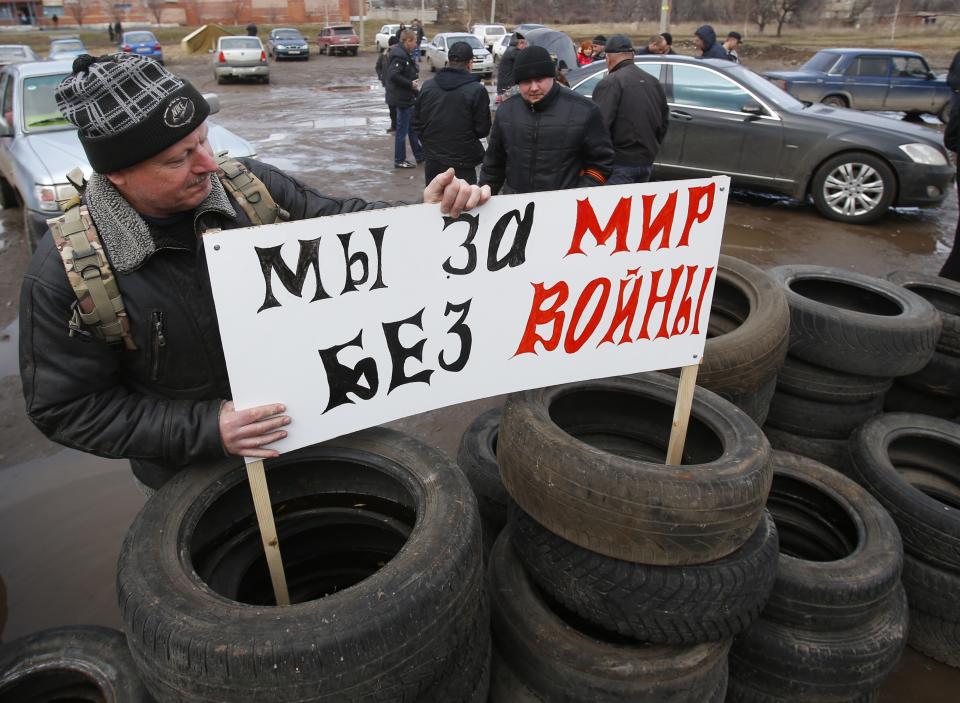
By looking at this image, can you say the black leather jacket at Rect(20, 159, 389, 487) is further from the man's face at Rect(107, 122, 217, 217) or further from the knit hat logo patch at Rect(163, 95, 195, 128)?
the knit hat logo patch at Rect(163, 95, 195, 128)

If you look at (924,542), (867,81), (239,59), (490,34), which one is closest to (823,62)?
(867,81)

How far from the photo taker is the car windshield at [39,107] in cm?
697

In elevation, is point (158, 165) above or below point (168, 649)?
above

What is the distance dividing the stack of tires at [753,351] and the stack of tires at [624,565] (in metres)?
0.62

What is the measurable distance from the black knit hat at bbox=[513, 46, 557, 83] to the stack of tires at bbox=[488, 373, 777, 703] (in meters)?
3.11

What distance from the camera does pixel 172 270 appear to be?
71.5 inches

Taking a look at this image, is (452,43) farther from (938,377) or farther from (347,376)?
(347,376)

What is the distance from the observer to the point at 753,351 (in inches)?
116

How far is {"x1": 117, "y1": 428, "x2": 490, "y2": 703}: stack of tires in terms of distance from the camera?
4.83ft

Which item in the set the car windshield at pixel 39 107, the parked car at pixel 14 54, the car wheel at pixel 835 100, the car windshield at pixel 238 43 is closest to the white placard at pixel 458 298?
the car windshield at pixel 39 107

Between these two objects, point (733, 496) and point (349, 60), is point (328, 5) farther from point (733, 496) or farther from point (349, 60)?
point (733, 496)

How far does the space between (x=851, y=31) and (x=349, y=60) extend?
3459 centimetres

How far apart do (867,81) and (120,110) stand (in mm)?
16950

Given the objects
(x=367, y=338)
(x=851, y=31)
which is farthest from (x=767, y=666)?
(x=851, y=31)
